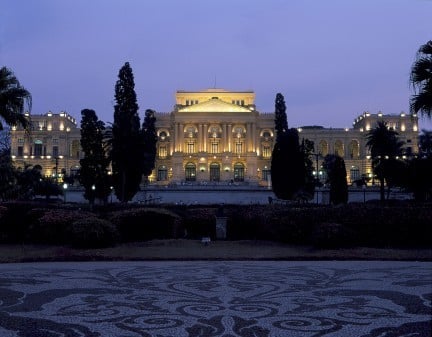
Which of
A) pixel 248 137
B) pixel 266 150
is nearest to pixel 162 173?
pixel 248 137

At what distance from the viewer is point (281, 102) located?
76.1 meters

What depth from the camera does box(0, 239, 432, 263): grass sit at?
57.4ft

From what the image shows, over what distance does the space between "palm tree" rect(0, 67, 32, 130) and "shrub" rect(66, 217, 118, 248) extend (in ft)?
21.7

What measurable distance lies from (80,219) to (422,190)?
1494 inches

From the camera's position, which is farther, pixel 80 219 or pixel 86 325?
pixel 80 219

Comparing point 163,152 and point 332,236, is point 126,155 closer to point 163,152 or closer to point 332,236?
point 332,236

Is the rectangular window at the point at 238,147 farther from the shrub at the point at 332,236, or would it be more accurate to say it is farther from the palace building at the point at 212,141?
the shrub at the point at 332,236

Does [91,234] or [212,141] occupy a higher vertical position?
[212,141]

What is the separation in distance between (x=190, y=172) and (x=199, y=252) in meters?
82.9

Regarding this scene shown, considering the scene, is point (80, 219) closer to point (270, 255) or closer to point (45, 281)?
point (270, 255)

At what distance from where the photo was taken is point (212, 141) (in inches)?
4104

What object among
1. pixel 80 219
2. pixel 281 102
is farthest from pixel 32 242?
pixel 281 102

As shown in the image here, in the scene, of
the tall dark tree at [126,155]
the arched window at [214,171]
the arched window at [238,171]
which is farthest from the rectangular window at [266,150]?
the tall dark tree at [126,155]

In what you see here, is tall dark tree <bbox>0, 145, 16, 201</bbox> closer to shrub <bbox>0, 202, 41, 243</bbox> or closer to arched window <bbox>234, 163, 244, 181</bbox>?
shrub <bbox>0, 202, 41, 243</bbox>
